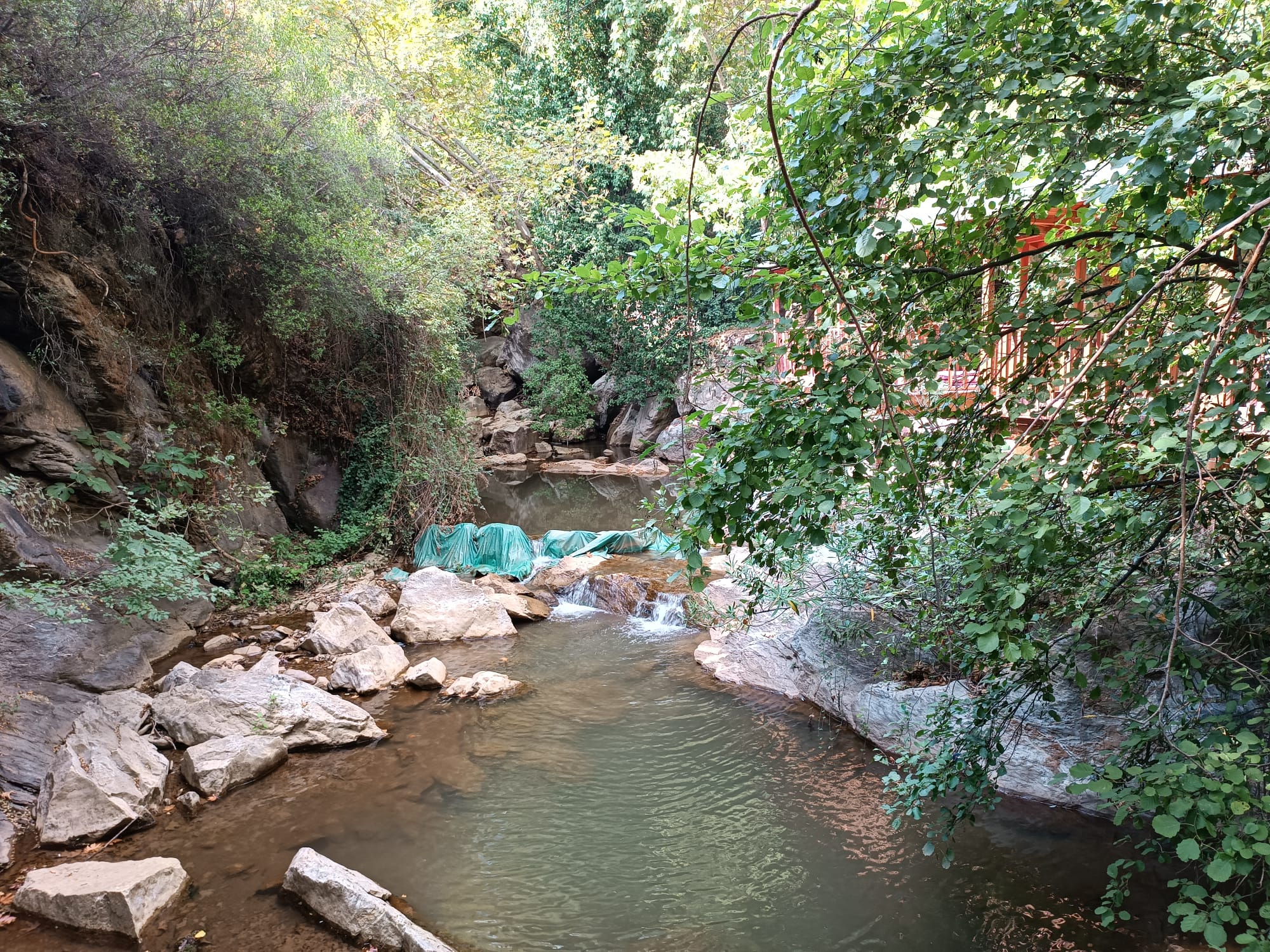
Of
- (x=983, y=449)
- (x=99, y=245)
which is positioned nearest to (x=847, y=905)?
(x=983, y=449)

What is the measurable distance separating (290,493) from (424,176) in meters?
9.59

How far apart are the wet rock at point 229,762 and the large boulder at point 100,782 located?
20cm

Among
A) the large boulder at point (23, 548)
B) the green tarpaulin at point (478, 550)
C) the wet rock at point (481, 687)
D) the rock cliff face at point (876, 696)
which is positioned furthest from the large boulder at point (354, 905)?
the green tarpaulin at point (478, 550)

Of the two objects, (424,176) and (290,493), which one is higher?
(424,176)

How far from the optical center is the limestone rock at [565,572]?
988 cm

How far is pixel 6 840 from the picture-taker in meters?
4.34

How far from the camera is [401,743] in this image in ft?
19.3

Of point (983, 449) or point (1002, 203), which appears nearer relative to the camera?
point (1002, 203)

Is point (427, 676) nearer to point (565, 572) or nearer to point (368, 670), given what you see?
point (368, 670)

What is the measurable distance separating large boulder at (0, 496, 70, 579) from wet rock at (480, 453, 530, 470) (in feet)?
43.8

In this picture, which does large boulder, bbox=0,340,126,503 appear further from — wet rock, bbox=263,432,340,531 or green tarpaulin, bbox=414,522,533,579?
green tarpaulin, bbox=414,522,533,579

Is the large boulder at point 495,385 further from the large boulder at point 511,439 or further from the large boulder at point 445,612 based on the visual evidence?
the large boulder at point 445,612

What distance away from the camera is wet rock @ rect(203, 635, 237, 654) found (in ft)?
24.0

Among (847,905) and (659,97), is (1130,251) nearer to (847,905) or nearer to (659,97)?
(847,905)
